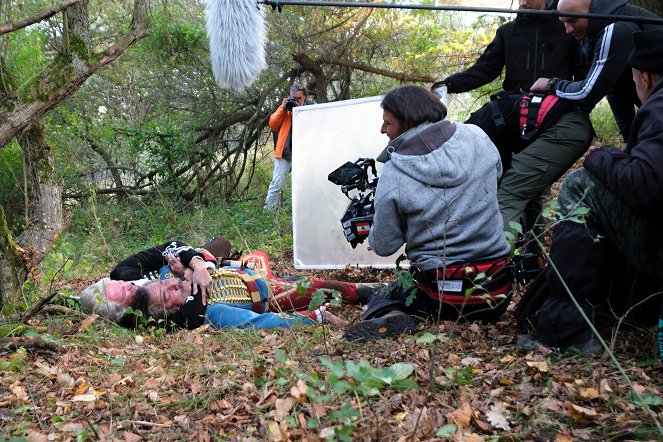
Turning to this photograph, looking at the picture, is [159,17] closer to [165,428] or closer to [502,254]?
[502,254]

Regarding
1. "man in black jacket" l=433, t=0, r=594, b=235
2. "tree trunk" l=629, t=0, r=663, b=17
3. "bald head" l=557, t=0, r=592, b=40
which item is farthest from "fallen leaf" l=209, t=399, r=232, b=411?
"tree trunk" l=629, t=0, r=663, b=17

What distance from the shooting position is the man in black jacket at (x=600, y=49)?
323 cm

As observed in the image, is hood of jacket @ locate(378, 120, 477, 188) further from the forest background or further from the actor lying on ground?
the forest background

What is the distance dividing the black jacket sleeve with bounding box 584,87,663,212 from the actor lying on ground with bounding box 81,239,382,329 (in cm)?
177

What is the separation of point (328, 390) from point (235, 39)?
5.68 feet

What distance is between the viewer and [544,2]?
3.93m

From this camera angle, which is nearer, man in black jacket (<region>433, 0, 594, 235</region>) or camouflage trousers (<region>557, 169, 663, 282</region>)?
camouflage trousers (<region>557, 169, 663, 282</region>)

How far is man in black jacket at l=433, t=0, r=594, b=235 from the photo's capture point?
3588mm

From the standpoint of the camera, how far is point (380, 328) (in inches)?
119

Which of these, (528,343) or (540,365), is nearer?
(540,365)

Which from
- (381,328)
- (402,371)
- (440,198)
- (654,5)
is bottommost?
(381,328)

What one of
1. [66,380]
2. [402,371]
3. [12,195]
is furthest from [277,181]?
[402,371]

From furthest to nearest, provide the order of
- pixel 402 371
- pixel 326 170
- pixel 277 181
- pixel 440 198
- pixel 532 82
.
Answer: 1. pixel 277 181
2. pixel 326 170
3. pixel 532 82
4. pixel 440 198
5. pixel 402 371

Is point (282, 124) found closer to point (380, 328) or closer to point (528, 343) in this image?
point (380, 328)
